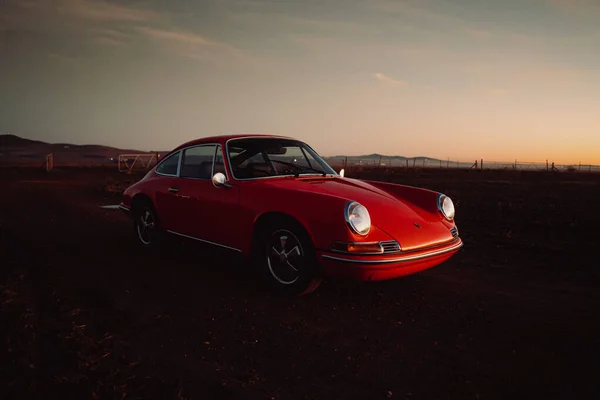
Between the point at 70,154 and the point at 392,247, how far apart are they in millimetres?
164377

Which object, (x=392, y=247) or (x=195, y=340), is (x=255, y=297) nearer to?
(x=195, y=340)

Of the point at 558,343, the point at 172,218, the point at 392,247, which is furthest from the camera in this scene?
the point at 172,218

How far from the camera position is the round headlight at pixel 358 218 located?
Result: 3709mm

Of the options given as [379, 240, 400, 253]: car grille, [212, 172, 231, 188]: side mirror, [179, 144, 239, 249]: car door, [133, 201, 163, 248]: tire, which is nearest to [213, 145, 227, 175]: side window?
[179, 144, 239, 249]: car door

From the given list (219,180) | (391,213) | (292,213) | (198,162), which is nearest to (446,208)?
(391,213)

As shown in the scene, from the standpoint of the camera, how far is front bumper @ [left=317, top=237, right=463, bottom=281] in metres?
3.66

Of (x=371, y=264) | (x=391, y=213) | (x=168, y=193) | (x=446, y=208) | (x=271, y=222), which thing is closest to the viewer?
(x=371, y=264)

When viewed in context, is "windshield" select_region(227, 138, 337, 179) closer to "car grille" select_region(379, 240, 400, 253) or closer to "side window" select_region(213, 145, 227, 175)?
"side window" select_region(213, 145, 227, 175)

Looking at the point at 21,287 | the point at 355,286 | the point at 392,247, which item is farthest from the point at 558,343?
the point at 21,287

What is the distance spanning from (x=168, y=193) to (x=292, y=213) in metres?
2.26

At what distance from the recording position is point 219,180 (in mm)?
4625

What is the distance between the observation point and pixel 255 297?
13.9 feet

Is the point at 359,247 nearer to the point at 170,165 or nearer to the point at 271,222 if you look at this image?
the point at 271,222

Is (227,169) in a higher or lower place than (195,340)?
higher
